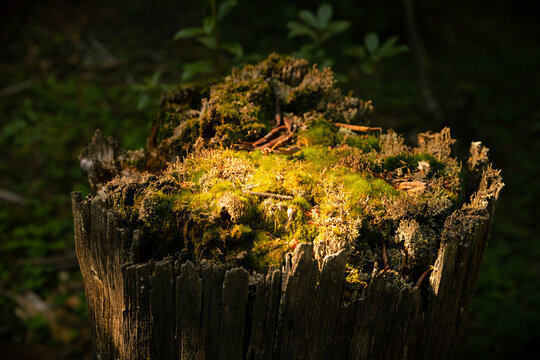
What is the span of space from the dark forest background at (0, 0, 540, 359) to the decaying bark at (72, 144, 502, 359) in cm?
184

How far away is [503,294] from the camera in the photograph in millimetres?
5672

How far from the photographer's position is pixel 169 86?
12.9 ft

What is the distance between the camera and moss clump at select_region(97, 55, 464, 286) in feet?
6.56

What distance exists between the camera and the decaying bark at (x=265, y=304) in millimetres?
1724

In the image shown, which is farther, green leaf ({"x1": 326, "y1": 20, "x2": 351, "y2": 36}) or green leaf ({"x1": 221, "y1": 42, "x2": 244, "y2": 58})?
green leaf ({"x1": 326, "y1": 20, "x2": 351, "y2": 36})

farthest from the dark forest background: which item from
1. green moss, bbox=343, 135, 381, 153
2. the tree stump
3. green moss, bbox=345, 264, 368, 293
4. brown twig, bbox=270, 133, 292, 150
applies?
green moss, bbox=345, 264, 368, 293

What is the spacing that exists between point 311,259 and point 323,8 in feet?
8.96

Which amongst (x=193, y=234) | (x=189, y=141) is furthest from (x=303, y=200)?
(x=189, y=141)

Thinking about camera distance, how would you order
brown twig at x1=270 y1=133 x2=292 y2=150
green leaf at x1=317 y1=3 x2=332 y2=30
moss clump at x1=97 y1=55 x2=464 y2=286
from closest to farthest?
moss clump at x1=97 y1=55 x2=464 y2=286 < brown twig at x1=270 y1=133 x2=292 y2=150 < green leaf at x1=317 y1=3 x2=332 y2=30

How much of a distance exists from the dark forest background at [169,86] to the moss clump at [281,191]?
907mm

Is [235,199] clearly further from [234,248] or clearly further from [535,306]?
[535,306]

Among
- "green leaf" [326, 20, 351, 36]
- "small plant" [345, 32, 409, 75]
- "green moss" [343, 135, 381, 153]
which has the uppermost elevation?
"green leaf" [326, 20, 351, 36]

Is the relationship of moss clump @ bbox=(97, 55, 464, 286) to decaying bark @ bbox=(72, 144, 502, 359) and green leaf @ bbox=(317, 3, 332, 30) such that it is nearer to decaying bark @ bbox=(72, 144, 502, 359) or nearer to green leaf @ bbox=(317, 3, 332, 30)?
decaying bark @ bbox=(72, 144, 502, 359)

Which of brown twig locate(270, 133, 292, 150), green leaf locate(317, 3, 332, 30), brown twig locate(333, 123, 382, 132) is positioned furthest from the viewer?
green leaf locate(317, 3, 332, 30)
